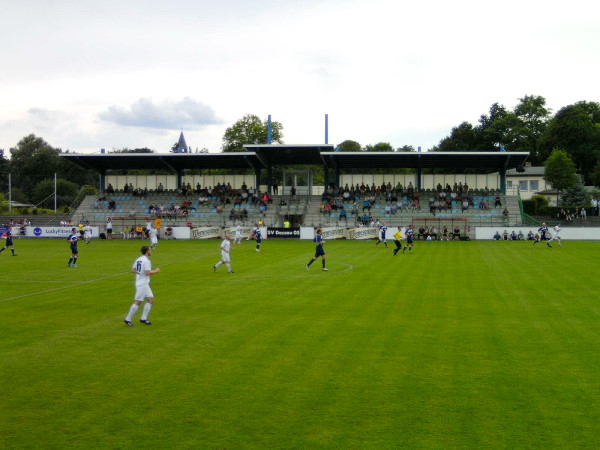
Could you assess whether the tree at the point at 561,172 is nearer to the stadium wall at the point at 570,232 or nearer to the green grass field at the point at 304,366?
the stadium wall at the point at 570,232

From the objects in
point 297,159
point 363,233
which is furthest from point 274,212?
point 363,233

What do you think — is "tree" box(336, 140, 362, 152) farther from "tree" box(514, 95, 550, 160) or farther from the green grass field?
the green grass field

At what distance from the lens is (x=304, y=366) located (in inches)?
459

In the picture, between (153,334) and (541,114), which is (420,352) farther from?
(541,114)

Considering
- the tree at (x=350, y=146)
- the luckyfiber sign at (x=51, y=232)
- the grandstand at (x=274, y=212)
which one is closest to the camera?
the grandstand at (x=274, y=212)

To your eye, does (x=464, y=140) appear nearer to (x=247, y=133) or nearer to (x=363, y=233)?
(x=247, y=133)

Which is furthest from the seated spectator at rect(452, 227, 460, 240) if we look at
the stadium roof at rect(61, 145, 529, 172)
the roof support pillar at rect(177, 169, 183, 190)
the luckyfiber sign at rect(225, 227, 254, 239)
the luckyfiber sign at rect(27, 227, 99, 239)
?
the luckyfiber sign at rect(27, 227, 99, 239)

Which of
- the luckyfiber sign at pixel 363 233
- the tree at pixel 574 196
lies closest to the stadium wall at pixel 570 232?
the luckyfiber sign at pixel 363 233

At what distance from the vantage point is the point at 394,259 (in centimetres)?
3622

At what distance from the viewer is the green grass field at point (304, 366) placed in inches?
329

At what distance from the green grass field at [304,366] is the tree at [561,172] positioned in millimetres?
72049

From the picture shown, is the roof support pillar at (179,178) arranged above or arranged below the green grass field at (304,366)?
above

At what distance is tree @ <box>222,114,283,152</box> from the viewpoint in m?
115

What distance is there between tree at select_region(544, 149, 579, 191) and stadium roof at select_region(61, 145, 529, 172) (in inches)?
837
